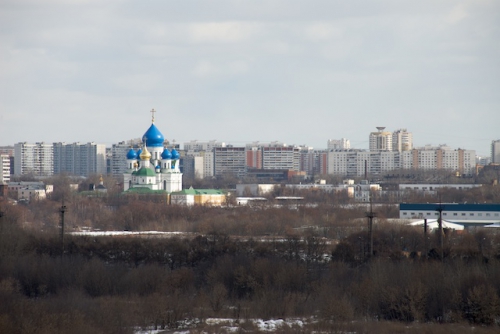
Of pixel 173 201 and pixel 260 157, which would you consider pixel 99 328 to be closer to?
pixel 173 201

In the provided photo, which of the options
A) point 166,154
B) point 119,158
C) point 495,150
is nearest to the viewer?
point 166,154

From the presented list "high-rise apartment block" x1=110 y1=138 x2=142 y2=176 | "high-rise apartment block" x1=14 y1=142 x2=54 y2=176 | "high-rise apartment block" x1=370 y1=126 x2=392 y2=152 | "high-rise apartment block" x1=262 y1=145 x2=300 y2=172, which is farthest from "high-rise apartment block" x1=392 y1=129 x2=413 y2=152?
"high-rise apartment block" x1=14 y1=142 x2=54 y2=176

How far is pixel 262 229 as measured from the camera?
38062 mm

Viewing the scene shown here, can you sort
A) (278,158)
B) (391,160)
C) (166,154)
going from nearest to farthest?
1. (166,154)
2. (391,160)
3. (278,158)

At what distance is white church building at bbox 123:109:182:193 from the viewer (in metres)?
51.6

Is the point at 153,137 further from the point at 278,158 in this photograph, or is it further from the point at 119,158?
the point at 278,158

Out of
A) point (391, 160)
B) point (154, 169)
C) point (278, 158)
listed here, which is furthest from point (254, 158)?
point (154, 169)

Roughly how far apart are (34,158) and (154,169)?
56.9 meters

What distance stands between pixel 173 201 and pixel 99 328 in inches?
1278

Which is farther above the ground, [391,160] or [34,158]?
[34,158]

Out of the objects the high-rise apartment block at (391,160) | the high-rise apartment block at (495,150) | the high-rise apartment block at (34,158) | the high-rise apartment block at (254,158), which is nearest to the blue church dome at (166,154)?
the high-rise apartment block at (391,160)

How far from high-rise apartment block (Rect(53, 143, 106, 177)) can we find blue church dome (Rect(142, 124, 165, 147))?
53.0 meters

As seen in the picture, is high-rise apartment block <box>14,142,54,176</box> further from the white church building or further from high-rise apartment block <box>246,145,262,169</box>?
the white church building

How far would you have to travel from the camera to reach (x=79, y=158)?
353 ft
